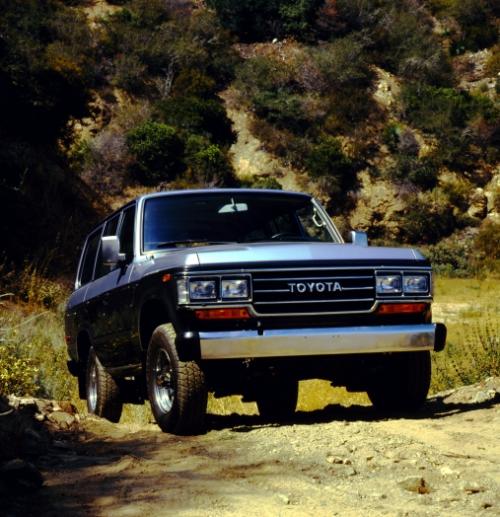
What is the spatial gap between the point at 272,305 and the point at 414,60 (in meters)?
45.4

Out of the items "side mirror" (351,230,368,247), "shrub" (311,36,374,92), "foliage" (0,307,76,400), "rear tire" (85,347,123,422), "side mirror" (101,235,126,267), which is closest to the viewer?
"side mirror" (101,235,126,267)

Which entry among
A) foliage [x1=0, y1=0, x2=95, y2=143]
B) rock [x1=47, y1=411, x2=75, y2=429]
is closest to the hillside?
foliage [x1=0, y1=0, x2=95, y2=143]

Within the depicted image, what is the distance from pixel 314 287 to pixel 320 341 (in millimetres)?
393

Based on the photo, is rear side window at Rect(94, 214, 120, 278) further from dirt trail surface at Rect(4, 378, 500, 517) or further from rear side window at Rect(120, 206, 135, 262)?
dirt trail surface at Rect(4, 378, 500, 517)

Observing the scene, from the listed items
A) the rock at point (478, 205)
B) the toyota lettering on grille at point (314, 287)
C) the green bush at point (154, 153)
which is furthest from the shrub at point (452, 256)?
the toyota lettering on grille at point (314, 287)

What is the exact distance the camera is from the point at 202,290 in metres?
6.36

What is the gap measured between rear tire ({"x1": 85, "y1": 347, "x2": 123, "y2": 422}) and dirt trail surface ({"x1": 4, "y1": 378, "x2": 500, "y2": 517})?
4.69 ft

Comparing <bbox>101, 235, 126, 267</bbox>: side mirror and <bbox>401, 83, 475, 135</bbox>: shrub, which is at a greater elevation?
<bbox>401, 83, 475, 135</bbox>: shrub

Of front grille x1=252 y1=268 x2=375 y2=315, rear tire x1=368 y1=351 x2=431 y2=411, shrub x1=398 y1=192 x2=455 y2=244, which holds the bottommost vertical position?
rear tire x1=368 y1=351 x2=431 y2=411

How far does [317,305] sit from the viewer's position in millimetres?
6621

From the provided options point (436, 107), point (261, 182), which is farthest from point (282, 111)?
point (436, 107)

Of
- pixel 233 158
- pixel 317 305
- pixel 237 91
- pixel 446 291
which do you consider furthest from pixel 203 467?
pixel 237 91

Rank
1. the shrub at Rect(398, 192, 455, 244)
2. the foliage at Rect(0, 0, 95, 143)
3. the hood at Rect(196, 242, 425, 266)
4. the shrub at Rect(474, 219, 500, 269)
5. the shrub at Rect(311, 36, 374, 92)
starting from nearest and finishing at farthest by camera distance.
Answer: the hood at Rect(196, 242, 425, 266)
the foliage at Rect(0, 0, 95, 143)
the shrub at Rect(474, 219, 500, 269)
the shrub at Rect(398, 192, 455, 244)
the shrub at Rect(311, 36, 374, 92)

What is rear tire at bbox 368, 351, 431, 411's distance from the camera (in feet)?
23.9
